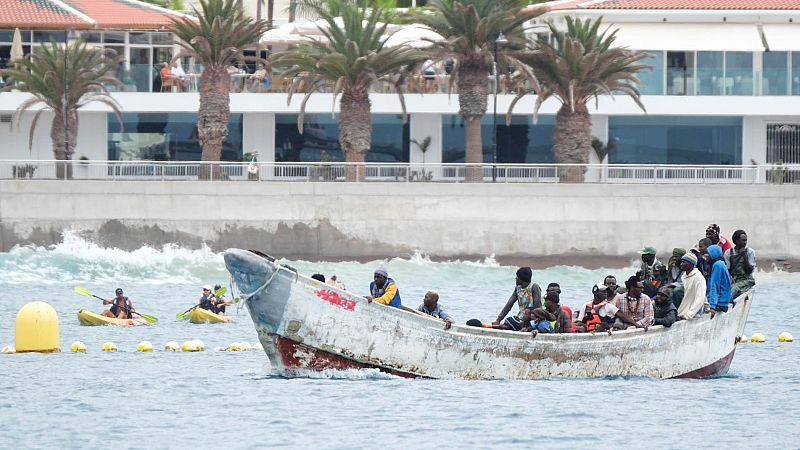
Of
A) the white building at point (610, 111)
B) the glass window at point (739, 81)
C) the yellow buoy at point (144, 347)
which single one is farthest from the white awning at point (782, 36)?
the yellow buoy at point (144, 347)

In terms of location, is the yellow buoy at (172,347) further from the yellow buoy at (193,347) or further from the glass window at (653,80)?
the glass window at (653,80)

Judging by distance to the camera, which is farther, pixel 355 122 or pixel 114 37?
pixel 114 37

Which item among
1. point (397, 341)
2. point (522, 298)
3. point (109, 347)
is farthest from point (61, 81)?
point (397, 341)

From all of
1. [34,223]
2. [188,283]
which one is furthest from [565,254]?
[34,223]

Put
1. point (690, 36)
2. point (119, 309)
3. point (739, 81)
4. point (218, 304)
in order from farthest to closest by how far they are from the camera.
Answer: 1. point (690, 36)
2. point (739, 81)
3. point (218, 304)
4. point (119, 309)

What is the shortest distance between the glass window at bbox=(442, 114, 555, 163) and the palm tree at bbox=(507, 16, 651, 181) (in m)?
7.78

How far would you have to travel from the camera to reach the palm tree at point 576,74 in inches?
2213

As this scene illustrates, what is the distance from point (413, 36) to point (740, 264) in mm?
32402

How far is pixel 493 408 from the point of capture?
83.4 ft

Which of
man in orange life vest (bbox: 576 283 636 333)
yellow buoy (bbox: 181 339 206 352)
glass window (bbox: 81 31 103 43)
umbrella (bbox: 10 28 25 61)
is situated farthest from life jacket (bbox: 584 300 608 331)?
glass window (bbox: 81 31 103 43)

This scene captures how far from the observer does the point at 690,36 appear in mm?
63781

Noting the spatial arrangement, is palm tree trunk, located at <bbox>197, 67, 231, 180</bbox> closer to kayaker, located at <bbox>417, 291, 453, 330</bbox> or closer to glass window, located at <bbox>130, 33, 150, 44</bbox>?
glass window, located at <bbox>130, 33, 150, 44</bbox>

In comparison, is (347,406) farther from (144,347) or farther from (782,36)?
(782,36)

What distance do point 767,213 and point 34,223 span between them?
896 inches
